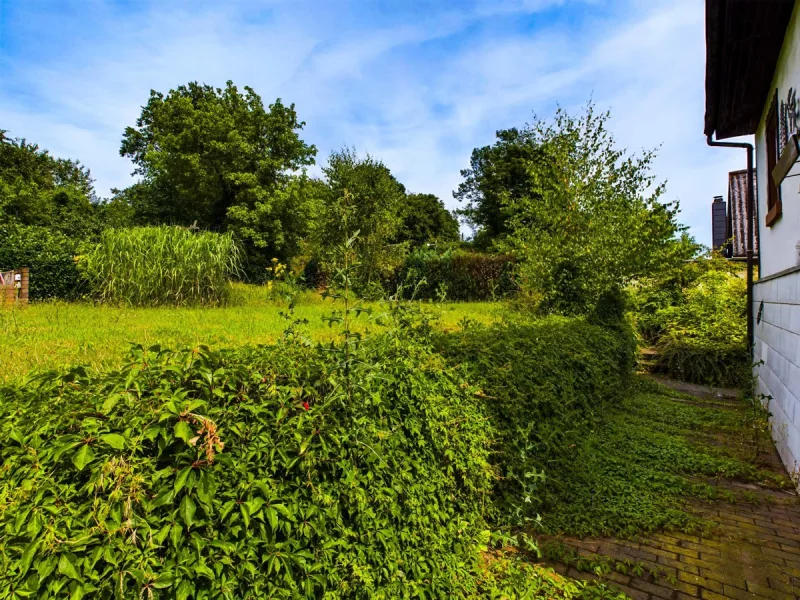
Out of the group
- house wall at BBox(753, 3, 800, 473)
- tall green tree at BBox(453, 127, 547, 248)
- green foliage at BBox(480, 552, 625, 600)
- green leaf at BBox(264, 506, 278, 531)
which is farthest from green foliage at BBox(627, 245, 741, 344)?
tall green tree at BBox(453, 127, 547, 248)

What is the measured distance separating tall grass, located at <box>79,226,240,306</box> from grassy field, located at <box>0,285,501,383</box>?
1.20m

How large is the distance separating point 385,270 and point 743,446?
1319cm

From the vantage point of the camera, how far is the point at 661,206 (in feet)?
26.5

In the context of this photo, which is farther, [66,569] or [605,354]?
[605,354]

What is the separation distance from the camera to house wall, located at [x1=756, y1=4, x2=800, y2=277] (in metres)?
3.86

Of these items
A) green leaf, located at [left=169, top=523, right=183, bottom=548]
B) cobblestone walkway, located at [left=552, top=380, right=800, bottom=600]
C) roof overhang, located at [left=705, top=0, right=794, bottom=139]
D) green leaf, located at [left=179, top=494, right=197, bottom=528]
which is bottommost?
cobblestone walkway, located at [left=552, top=380, right=800, bottom=600]

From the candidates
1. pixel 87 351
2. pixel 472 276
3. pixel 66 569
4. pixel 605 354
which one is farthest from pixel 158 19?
pixel 472 276

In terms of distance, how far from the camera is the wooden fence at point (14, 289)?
6234 mm

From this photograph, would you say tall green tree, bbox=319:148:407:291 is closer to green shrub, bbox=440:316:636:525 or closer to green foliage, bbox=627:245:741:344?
green foliage, bbox=627:245:741:344

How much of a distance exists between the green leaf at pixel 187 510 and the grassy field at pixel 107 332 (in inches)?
39.4

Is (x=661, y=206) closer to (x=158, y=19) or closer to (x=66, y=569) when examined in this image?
(x=158, y=19)

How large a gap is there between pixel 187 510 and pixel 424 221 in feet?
125

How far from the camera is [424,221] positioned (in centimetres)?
3856

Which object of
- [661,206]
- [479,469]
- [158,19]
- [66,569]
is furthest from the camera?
[661,206]
